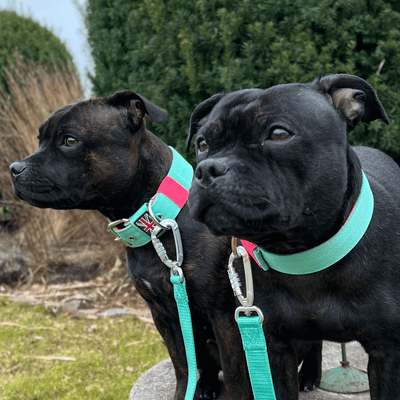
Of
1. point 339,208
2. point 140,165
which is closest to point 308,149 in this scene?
point 339,208

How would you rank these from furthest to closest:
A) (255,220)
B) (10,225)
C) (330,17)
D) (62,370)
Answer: (10,225)
(62,370)
(330,17)
(255,220)

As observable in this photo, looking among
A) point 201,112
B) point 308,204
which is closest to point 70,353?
point 201,112

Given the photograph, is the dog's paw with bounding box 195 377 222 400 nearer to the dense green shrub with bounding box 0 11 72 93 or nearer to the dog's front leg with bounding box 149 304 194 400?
the dog's front leg with bounding box 149 304 194 400

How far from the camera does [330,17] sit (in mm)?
3676

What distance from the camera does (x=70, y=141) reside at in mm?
2664

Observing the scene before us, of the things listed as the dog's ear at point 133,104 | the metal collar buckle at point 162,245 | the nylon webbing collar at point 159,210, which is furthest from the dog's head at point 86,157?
the metal collar buckle at point 162,245

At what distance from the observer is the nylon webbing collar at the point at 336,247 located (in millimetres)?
1773

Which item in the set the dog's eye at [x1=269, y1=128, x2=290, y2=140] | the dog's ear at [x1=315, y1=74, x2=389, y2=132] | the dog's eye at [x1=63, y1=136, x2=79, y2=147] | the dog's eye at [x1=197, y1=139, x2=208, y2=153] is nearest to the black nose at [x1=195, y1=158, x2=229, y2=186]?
the dog's eye at [x1=269, y1=128, x2=290, y2=140]

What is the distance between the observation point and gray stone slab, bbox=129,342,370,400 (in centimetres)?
275

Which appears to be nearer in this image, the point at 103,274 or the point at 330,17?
the point at 330,17

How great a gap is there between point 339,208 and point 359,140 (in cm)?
232

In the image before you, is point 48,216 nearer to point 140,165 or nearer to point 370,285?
point 140,165

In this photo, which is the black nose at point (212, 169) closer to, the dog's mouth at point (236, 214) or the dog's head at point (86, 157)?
the dog's mouth at point (236, 214)

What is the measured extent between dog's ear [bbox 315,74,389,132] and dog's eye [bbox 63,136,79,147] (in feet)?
4.78
